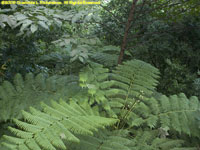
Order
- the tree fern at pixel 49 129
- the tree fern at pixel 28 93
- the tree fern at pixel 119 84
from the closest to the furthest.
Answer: the tree fern at pixel 49 129 → the tree fern at pixel 28 93 → the tree fern at pixel 119 84

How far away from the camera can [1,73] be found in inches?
83.7

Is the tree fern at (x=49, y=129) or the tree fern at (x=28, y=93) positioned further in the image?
the tree fern at (x=28, y=93)

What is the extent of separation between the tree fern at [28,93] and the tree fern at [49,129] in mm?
451

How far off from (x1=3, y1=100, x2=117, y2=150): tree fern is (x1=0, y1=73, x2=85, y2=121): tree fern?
45 centimetres

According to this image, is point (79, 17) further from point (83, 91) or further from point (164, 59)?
point (164, 59)

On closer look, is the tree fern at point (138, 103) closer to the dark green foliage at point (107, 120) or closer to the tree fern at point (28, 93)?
the dark green foliage at point (107, 120)

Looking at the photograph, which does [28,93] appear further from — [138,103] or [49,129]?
[138,103]

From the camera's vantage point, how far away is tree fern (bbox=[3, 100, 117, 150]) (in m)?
0.93

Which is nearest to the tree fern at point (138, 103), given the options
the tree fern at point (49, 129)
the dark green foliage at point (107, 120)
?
the dark green foliage at point (107, 120)

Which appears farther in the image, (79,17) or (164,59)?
(164,59)

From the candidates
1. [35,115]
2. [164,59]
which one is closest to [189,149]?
[35,115]

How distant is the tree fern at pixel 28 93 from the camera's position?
1.56m

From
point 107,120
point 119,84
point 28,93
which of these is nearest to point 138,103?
point 119,84

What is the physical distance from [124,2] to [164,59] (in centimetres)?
151
